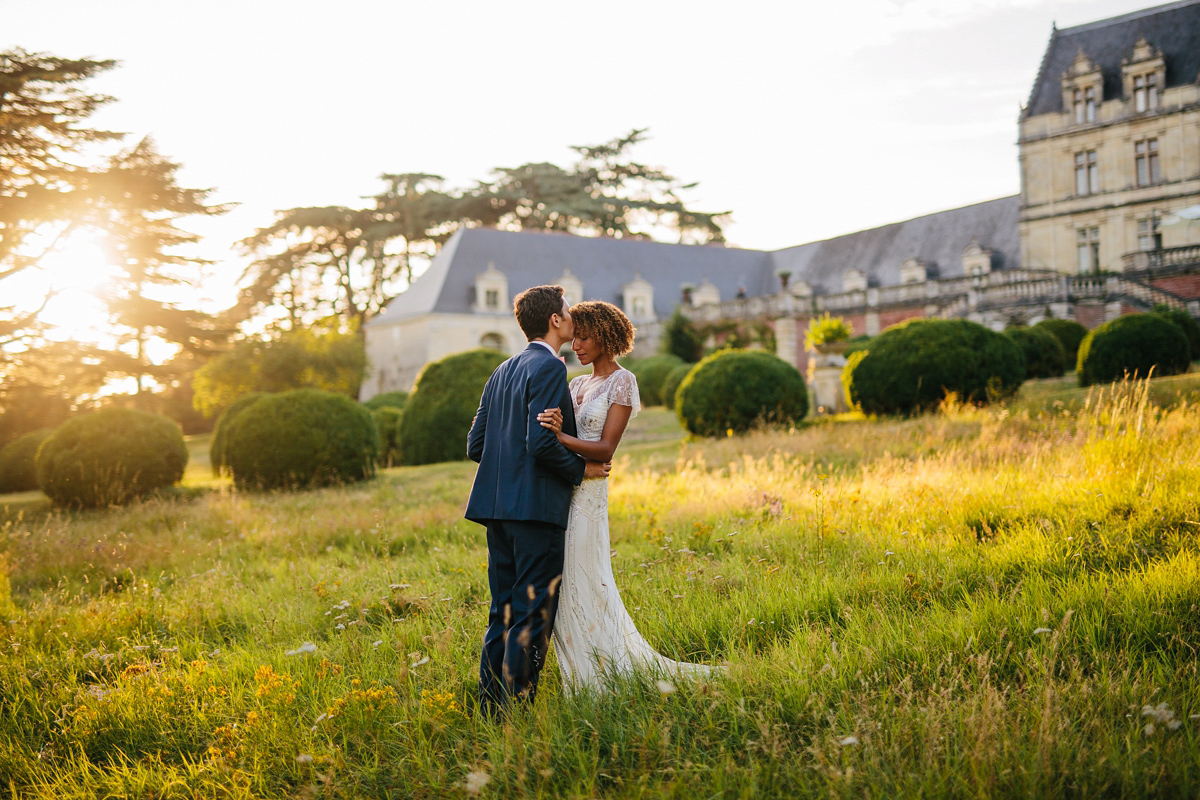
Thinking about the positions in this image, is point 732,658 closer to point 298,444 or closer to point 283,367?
point 298,444

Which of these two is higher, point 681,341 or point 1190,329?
point 681,341

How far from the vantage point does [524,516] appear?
3.03 meters

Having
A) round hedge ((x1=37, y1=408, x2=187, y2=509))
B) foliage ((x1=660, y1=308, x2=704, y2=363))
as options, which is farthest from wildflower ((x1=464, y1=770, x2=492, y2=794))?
foliage ((x1=660, y1=308, x2=704, y2=363))

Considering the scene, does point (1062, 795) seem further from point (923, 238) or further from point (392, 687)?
point (923, 238)

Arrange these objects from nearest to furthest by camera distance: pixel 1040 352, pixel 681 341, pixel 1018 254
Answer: pixel 1040 352, pixel 681 341, pixel 1018 254

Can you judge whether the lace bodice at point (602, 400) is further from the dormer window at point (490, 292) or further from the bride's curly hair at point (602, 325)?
the dormer window at point (490, 292)

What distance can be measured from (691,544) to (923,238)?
34574 mm

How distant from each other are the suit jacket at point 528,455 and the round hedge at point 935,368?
34.6ft

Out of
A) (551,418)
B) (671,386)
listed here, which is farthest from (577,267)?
(551,418)

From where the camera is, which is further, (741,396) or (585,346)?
(741,396)

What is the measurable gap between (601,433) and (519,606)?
76 centimetres

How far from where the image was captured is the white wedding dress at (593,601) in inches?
125

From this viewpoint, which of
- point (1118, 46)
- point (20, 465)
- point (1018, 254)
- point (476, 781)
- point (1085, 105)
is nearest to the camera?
point (476, 781)

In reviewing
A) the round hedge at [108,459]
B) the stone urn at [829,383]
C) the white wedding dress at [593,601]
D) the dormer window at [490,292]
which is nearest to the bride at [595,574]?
the white wedding dress at [593,601]
